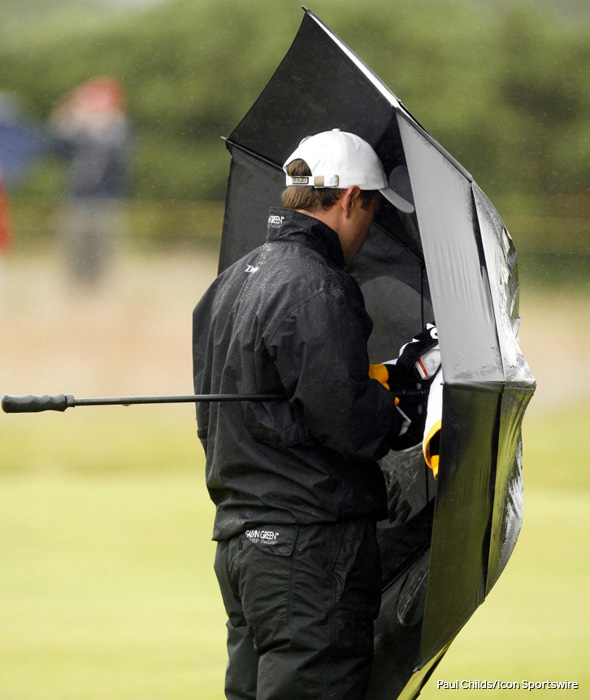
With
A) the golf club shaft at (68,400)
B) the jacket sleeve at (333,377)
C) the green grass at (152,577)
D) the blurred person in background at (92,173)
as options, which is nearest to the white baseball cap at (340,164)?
the jacket sleeve at (333,377)

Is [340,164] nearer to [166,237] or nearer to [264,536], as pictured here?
[264,536]

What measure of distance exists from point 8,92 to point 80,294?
101 inches

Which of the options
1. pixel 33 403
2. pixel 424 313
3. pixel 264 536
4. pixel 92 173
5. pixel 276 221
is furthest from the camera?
pixel 92 173

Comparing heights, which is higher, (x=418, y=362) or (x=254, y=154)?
(x=254, y=154)

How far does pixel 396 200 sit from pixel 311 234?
0.21m

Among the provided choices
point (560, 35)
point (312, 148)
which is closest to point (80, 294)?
point (560, 35)

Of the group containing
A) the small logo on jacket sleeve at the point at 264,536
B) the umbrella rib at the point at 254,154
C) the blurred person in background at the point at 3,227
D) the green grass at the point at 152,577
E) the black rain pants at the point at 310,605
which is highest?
the blurred person in background at the point at 3,227

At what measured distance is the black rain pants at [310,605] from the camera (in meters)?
1.73

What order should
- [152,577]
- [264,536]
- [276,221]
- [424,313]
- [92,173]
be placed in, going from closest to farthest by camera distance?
[264,536] → [276,221] → [424,313] → [152,577] → [92,173]

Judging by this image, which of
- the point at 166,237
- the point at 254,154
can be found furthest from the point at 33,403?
the point at 166,237

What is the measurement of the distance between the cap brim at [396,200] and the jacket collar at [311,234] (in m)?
0.14

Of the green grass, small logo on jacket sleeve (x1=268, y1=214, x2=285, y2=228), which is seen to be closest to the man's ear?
small logo on jacket sleeve (x1=268, y1=214, x2=285, y2=228)

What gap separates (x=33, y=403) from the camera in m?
1.65

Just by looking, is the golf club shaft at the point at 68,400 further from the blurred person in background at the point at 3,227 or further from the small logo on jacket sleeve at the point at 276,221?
the blurred person in background at the point at 3,227
